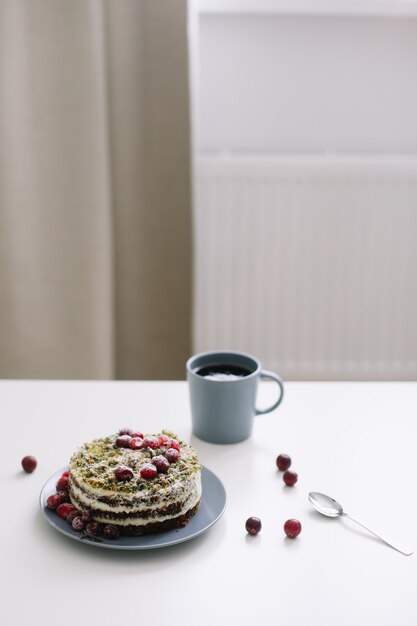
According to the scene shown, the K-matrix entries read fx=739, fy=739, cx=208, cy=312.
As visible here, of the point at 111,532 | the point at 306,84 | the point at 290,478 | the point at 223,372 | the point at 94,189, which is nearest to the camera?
the point at 111,532

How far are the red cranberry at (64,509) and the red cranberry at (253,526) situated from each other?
0.16 meters

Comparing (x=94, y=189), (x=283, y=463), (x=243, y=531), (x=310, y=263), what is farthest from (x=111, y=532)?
(x=310, y=263)

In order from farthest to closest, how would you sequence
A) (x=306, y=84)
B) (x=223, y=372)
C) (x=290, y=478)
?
(x=306, y=84) → (x=223, y=372) → (x=290, y=478)

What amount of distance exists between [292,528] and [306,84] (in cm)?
168

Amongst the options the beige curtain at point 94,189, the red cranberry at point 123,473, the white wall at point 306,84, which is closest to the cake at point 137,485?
the red cranberry at point 123,473

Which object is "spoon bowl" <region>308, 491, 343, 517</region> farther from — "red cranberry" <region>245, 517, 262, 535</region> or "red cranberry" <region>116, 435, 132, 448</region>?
"red cranberry" <region>116, 435, 132, 448</region>

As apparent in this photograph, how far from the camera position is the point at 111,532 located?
0.63 m

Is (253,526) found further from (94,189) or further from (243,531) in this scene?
(94,189)

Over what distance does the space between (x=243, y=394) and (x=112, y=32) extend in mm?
1273

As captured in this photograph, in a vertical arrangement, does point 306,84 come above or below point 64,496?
above

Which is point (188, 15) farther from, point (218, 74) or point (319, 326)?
point (319, 326)

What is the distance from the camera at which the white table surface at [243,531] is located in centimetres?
55

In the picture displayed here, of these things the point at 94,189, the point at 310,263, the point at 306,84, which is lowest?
the point at 310,263

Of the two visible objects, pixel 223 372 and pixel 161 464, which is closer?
pixel 161 464
